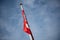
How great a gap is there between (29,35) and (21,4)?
539 centimetres

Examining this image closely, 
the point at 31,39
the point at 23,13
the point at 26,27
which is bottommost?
the point at 31,39

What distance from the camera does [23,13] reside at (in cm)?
2641

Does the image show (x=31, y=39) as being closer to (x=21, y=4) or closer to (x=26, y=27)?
(x=26, y=27)

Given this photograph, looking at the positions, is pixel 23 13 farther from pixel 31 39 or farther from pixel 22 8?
pixel 31 39

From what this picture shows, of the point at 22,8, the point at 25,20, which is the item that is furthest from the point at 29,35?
the point at 22,8

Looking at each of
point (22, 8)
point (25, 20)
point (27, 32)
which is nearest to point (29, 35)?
point (27, 32)

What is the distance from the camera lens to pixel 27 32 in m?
25.4

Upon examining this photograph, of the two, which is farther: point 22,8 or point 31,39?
point 22,8

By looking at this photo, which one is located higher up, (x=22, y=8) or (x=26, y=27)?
(x=22, y=8)

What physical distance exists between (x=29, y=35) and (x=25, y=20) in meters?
2.53

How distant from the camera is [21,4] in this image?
86.8ft

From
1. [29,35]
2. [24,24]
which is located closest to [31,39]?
[29,35]

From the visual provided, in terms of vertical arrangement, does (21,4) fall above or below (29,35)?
above

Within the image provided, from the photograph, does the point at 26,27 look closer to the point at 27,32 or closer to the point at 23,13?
the point at 27,32
